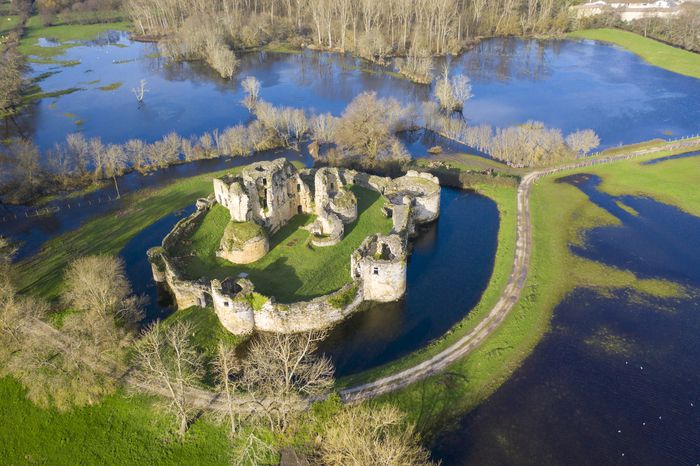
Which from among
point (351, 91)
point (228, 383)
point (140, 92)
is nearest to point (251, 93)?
point (351, 91)

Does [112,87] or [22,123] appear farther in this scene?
[112,87]

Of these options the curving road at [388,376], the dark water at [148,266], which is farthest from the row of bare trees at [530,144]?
the dark water at [148,266]

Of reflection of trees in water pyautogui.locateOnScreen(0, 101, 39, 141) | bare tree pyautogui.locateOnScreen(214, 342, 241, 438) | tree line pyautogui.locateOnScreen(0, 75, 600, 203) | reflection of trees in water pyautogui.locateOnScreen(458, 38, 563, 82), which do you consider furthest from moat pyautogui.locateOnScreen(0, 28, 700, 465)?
bare tree pyautogui.locateOnScreen(214, 342, 241, 438)

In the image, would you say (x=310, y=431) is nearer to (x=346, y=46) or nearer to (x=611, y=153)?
(x=611, y=153)

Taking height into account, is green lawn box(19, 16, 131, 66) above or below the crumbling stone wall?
above

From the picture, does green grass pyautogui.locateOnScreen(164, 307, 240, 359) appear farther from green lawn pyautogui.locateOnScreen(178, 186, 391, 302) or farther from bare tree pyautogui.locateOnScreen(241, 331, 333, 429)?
bare tree pyautogui.locateOnScreen(241, 331, 333, 429)

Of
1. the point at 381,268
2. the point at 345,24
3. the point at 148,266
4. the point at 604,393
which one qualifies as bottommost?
the point at 604,393

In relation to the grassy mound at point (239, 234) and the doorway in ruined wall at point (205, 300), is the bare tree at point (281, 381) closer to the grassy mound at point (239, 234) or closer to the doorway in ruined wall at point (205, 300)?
the doorway in ruined wall at point (205, 300)

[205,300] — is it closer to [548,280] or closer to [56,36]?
[548,280]
